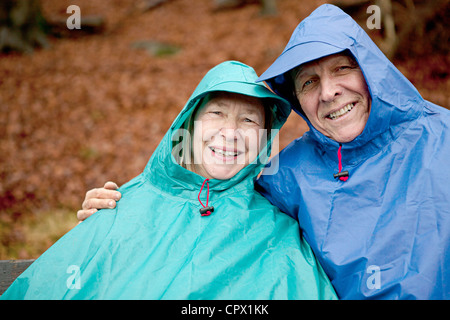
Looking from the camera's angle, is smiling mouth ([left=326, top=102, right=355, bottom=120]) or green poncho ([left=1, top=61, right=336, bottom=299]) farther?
smiling mouth ([left=326, top=102, right=355, bottom=120])

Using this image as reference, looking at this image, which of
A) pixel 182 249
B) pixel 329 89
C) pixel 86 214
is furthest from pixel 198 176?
pixel 329 89

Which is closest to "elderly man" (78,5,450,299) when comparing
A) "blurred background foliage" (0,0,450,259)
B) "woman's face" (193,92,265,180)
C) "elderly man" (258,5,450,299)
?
"elderly man" (258,5,450,299)

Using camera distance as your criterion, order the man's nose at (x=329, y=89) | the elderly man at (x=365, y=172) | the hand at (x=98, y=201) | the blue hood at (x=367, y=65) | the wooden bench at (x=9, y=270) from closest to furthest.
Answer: the elderly man at (x=365, y=172) → the blue hood at (x=367, y=65) → the man's nose at (x=329, y=89) → the hand at (x=98, y=201) → the wooden bench at (x=9, y=270)

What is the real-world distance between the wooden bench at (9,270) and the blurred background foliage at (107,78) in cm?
175

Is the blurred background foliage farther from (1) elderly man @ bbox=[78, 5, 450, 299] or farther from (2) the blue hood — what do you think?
(2) the blue hood

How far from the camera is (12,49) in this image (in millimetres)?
8977

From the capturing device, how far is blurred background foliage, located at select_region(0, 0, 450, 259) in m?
Result: 4.96

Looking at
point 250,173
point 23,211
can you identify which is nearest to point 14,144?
point 23,211

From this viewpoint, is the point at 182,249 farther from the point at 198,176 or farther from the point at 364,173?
the point at 364,173

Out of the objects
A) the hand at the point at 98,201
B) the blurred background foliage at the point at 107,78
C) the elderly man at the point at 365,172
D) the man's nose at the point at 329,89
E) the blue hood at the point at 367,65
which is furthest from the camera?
the blurred background foliage at the point at 107,78

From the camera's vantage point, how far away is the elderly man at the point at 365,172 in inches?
65.8

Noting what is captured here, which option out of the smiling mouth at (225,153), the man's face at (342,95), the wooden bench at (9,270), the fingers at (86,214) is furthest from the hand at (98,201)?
the man's face at (342,95)

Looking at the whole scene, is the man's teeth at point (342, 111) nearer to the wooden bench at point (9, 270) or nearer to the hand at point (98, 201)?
the hand at point (98, 201)

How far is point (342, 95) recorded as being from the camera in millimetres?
2018
